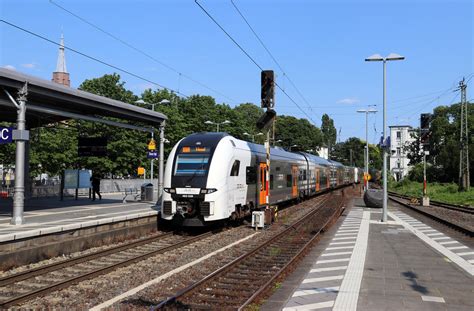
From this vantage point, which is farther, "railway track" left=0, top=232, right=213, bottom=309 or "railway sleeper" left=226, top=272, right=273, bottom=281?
"railway sleeper" left=226, top=272, right=273, bottom=281

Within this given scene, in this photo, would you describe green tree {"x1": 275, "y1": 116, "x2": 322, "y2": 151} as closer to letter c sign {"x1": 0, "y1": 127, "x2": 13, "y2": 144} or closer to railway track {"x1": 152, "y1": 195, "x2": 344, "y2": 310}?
railway track {"x1": 152, "y1": 195, "x2": 344, "y2": 310}

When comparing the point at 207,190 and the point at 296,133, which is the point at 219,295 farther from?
the point at 296,133

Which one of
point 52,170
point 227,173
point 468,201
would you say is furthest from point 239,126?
point 227,173

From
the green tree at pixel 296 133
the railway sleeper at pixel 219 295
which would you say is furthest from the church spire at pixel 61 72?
the green tree at pixel 296 133

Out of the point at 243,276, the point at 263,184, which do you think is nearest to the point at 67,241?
the point at 243,276

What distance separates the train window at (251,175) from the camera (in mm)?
18141

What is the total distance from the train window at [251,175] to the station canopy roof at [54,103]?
5086 millimetres

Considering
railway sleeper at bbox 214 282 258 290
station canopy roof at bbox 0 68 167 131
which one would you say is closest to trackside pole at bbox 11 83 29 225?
station canopy roof at bbox 0 68 167 131

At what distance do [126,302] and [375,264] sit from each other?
5738mm

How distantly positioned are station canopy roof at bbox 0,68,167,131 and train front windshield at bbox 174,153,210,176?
333 cm

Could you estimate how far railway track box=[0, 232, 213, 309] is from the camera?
27.0ft

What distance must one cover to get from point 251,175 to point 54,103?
25.6 ft

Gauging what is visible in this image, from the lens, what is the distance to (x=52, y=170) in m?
42.9

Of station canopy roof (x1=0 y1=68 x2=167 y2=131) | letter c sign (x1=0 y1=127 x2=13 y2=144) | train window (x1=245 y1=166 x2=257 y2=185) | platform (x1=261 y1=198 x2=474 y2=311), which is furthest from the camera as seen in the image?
train window (x1=245 y1=166 x2=257 y2=185)
